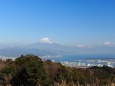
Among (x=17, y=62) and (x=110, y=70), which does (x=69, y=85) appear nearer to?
(x=17, y=62)

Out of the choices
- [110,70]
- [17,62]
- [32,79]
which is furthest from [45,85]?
[110,70]

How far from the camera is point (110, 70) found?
153 feet

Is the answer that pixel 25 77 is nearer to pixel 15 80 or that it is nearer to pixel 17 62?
pixel 15 80

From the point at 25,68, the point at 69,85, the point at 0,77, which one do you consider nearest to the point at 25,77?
the point at 25,68

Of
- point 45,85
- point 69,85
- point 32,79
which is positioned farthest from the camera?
point 32,79

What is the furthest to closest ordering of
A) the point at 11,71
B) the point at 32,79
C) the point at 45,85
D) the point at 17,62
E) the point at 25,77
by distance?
the point at 17,62 < the point at 11,71 < the point at 25,77 < the point at 32,79 < the point at 45,85

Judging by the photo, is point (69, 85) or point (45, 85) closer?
point (69, 85)

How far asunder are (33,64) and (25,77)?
146 cm

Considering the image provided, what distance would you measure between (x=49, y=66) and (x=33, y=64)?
1782cm

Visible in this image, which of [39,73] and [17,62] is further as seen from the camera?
[17,62]

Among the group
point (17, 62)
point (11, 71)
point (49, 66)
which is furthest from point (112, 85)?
point (49, 66)

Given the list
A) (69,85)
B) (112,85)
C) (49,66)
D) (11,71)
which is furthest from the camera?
(49,66)

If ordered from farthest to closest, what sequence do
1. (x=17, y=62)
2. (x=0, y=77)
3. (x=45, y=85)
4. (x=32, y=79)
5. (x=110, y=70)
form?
(x=110, y=70) < (x=17, y=62) < (x=0, y=77) < (x=32, y=79) < (x=45, y=85)

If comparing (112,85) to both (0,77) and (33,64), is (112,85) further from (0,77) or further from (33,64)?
(0,77)
